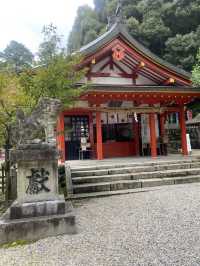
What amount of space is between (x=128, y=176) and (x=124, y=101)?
5.38 meters

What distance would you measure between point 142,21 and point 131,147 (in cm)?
2063

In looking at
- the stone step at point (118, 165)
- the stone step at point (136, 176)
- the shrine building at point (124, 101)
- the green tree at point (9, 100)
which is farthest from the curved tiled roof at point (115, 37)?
the stone step at point (136, 176)

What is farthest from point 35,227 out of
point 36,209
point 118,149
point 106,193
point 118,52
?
point 118,52

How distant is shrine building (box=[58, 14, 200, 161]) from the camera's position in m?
11.6

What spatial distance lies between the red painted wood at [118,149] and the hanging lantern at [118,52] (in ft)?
14.3

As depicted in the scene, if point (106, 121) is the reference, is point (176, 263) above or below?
below

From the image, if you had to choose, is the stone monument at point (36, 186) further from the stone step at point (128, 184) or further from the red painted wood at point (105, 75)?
the red painted wood at point (105, 75)

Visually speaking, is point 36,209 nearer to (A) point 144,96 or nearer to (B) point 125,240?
(B) point 125,240

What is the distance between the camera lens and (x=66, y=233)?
482 centimetres

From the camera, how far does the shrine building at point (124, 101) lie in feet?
38.0

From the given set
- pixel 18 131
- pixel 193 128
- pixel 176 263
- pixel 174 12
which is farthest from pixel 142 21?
pixel 176 263

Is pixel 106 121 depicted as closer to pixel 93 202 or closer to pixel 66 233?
pixel 93 202

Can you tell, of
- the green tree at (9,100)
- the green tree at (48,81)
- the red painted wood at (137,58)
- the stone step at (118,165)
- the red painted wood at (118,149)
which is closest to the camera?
the green tree at (9,100)

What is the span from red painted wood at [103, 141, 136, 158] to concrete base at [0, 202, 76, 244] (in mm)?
8497
